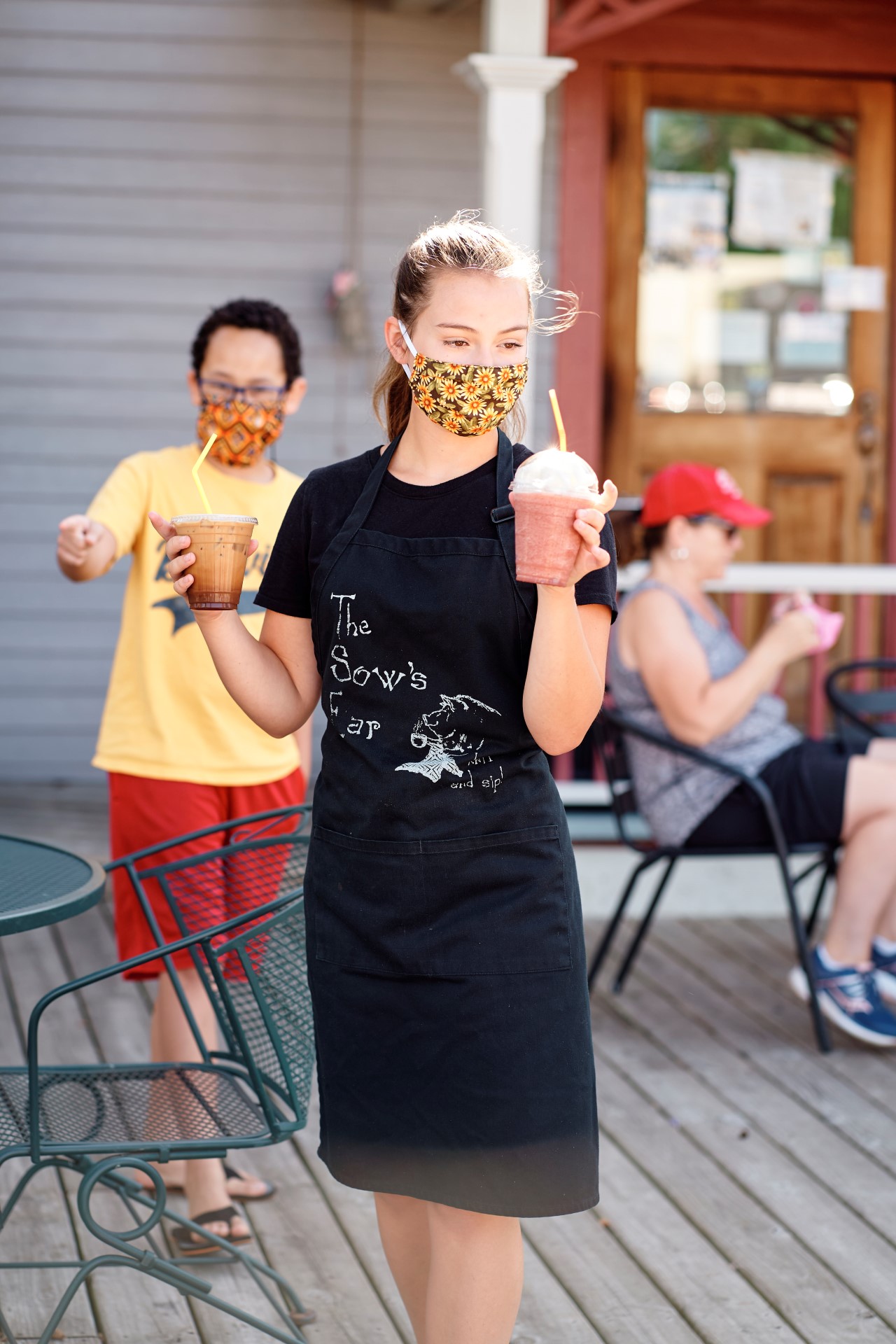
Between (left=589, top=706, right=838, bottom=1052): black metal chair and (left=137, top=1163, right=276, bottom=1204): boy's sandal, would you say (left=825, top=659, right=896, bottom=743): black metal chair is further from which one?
(left=137, top=1163, right=276, bottom=1204): boy's sandal

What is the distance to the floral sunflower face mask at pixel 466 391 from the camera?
1.70m

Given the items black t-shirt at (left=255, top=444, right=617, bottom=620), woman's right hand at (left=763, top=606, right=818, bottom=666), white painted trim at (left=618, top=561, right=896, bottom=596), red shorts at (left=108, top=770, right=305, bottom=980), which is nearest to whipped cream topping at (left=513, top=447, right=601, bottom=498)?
black t-shirt at (left=255, top=444, right=617, bottom=620)

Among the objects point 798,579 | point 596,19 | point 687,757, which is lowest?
point 687,757

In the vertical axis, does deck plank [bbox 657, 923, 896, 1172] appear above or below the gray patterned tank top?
below

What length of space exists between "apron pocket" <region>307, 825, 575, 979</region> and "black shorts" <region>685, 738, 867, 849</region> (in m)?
1.99

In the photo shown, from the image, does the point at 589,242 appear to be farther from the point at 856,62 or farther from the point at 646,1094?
the point at 646,1094

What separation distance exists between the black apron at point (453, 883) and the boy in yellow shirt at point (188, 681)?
2.97 ft

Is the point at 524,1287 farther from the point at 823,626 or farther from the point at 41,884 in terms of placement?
the point at 823,626

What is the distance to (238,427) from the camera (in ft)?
8.64

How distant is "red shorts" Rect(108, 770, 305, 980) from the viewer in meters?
2.62

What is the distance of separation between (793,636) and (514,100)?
1936 millimetres

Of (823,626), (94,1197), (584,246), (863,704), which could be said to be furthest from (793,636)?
(584,246)

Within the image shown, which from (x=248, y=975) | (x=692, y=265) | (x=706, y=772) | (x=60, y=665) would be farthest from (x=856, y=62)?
(x=248, y=975)

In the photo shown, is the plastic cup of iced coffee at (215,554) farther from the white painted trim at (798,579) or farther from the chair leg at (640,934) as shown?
the white painted trim at (798,579)
